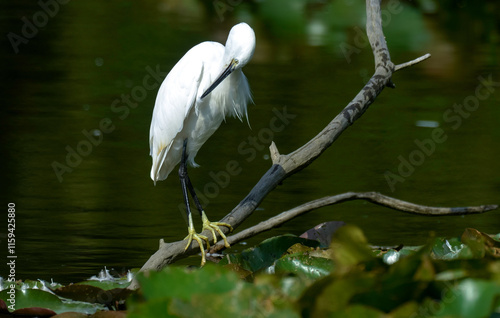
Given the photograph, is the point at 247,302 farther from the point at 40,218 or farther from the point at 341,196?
the point at 40,218

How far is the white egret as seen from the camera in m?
3.70

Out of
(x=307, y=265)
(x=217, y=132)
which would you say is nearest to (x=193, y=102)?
(x=307, y=265)

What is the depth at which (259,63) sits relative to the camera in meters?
8.86

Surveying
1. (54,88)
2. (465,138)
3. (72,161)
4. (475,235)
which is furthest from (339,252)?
(54,88)

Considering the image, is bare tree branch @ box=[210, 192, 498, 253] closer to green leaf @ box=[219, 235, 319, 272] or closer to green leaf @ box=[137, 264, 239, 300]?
green leaf @ box=[219, 235, 319, 272]

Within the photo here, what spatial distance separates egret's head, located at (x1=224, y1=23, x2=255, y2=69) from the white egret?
25 millimetres

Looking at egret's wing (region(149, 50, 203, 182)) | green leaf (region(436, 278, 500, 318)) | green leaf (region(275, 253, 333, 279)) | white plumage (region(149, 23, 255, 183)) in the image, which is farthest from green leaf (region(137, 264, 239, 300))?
egret's wing (region(149, 50, 203, 182))

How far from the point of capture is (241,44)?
135 inches

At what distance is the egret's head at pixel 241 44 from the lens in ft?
11.3

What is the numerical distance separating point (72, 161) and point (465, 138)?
303cm

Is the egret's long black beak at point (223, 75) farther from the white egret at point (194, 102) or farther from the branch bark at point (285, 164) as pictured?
the branch bark at point (285, 164)

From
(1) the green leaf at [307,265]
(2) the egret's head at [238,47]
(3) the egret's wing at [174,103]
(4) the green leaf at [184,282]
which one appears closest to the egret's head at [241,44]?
(2) the egret's head at [238,47]

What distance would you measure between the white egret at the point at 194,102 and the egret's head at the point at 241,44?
1.0 inches

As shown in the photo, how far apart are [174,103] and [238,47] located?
0.47m
